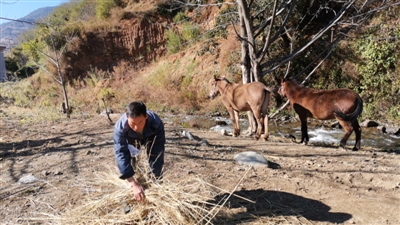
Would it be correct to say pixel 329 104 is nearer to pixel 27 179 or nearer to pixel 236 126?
pixel 236 126

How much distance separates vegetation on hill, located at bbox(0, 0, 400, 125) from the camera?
11859 millimetres

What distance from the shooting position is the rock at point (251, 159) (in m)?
4.63

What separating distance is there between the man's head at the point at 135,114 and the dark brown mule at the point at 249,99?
4538 millimetres

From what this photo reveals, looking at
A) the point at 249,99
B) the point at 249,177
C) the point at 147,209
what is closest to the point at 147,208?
the point at 147,209

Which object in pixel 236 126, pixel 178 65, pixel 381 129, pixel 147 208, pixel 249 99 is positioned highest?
pixel 178 65

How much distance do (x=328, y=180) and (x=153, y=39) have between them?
21317 millimetres

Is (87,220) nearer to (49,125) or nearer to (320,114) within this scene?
(320,114)

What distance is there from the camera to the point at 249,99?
705 cm

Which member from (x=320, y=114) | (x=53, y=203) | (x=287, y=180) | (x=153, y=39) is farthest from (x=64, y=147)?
(x=153, y=39)

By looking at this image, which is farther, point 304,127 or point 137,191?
point 304,127

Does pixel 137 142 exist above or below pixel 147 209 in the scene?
above

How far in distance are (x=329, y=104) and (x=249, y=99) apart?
1823 millimetres

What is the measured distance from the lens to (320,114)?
6.37 metres

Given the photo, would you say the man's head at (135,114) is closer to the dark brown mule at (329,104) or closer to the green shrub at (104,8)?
the dark brown mule at (329,104)
